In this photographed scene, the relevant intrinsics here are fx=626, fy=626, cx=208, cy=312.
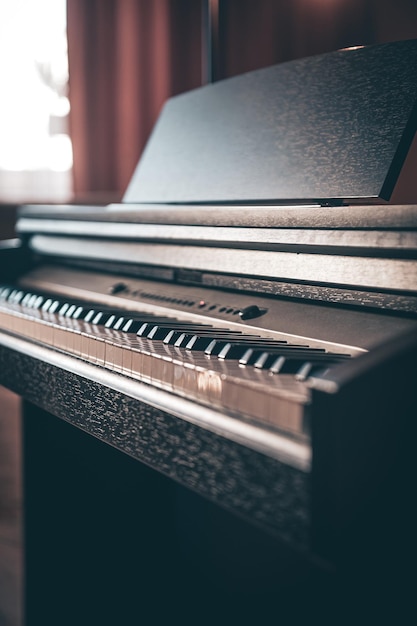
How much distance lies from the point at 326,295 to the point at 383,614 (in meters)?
0.44

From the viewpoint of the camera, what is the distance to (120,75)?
8.11 ft

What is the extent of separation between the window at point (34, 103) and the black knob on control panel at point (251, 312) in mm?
1771

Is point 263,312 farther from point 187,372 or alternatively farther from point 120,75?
point 120,75

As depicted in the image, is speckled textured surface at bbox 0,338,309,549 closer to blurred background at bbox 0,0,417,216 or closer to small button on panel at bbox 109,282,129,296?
small button on panel at bbox 109,282,129,296

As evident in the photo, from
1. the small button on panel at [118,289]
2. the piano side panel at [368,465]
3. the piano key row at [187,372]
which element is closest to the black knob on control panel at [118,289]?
the small button on panel at [118,289]

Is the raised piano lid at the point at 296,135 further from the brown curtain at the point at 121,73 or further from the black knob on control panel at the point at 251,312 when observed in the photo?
the brown curtain at the point at 121,73

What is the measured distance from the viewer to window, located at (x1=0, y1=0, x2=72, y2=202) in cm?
248

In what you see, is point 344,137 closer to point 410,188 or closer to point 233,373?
point 410,188

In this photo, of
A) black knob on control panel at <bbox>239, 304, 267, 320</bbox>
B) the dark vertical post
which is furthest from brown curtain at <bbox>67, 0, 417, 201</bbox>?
black knob on control panel at <bbox>239, 304, 267, 320</bbox>

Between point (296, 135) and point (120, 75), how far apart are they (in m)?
1.60

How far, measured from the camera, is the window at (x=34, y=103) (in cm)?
248

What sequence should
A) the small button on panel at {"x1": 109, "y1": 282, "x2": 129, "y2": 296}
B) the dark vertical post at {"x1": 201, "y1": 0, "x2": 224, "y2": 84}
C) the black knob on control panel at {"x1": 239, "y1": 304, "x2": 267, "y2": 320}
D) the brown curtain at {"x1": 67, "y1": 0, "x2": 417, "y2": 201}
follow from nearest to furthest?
the black knob on control panel at {"x1": 239, "y1": 304, "x2": 267, "y2": 320} < the small button on panel at {"x1": 109, "y1": 282, "x2": 129, "y2": 296} < the dark vertical post at {"x1": 201, "y1": 0, "x2": 224, "y2": 84} < the brown curtain at {"x1": 67, "y1": 0, "x2": 417, "y2": 201}

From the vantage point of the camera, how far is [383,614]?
0.85 meters

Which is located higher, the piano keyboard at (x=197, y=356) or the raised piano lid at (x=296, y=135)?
the raised piano lid at (x=296, y=135)
